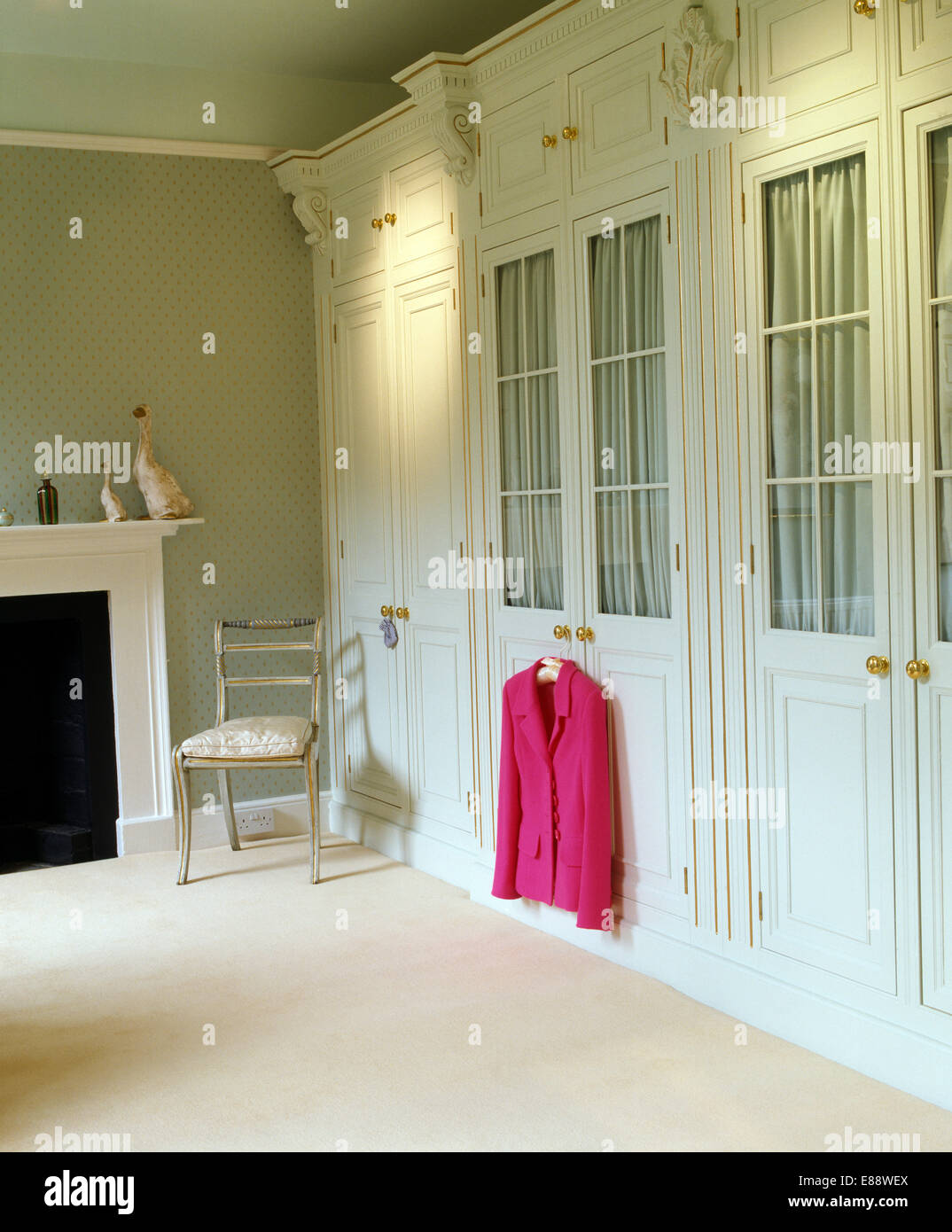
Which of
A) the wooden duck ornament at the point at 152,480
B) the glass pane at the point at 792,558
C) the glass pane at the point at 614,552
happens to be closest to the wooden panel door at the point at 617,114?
the glass pane at the point at 614,552

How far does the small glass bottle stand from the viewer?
486 cm

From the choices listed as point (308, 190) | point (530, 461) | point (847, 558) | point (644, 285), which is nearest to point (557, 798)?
point (530, 461)

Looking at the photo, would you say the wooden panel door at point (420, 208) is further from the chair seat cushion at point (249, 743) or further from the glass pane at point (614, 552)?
the chair seat cushion at point (249, 743)

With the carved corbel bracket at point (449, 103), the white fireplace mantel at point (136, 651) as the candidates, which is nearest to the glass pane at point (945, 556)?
the carved corbel bracket at point (449, 103)

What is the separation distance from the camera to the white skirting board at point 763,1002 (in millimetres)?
2730

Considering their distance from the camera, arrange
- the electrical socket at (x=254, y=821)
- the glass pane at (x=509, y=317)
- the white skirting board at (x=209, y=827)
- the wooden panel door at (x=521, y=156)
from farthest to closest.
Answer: the electrical socket at (x=254, y=821) < the white skirting board at (x=209, y=827) < the glass pane at (x=509, y=317) < the wooden panel door at (x=521, y=156)

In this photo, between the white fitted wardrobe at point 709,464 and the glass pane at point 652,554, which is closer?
the white fitted wardrobe at point 709,464

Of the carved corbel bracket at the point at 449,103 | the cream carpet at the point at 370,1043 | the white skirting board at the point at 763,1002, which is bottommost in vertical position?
the cream carpet at the point at 370,1043

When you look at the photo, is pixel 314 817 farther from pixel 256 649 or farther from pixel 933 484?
pixel 933 484

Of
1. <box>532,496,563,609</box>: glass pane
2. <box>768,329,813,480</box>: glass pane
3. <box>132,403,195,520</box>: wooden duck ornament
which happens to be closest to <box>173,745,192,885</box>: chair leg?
<box>132,403,195,520</box>: wooden duck ornament

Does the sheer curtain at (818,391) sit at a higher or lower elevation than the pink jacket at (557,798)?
higher

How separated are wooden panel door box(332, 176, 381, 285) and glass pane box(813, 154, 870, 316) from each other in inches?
87.9

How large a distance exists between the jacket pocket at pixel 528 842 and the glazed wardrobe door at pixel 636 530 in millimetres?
280

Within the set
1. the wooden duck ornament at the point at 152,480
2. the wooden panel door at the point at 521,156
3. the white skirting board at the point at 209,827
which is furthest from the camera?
the white skirting board at the point at 209,827
